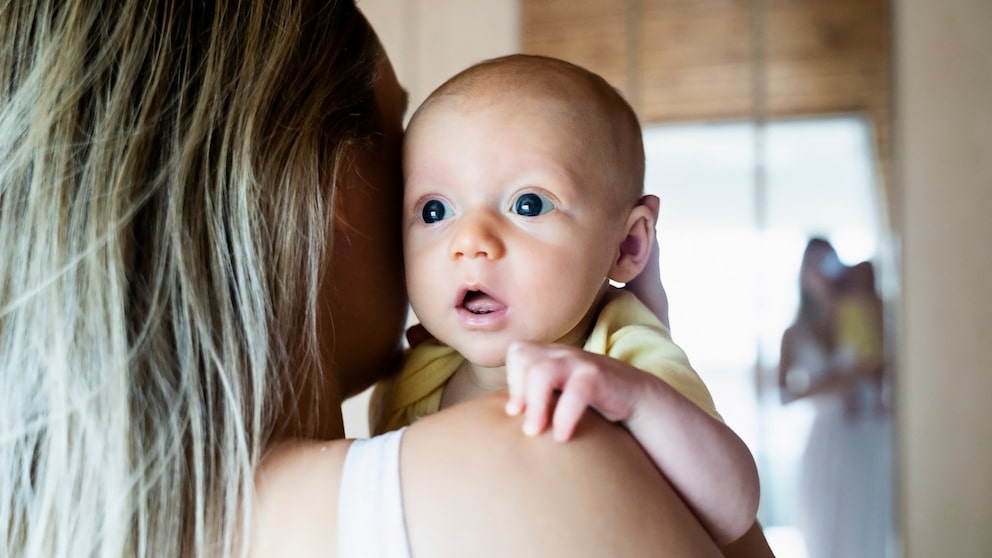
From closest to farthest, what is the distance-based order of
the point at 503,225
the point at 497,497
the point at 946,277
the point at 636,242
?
1. the point at 497,497
2. the point at 503,225
3. the point at 636,242
4. the point at 946,277

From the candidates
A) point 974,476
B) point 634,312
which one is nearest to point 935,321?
point 974,476

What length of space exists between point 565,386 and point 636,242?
0.38 m

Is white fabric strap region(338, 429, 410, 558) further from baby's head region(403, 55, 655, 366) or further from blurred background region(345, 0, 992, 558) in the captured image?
blurred background region(345, 0, 992, 558)

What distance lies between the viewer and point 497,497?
58 centimetres

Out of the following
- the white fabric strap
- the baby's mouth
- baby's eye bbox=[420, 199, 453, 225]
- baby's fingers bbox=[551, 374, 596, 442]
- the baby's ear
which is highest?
baby's eye bbox=[420, 199, 453, 225]

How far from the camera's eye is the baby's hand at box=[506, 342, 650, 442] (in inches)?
23.9

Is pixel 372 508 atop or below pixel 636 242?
below

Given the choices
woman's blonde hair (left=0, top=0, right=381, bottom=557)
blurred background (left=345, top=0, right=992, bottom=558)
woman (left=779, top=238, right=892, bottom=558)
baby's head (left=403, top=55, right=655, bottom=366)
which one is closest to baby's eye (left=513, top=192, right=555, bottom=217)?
baby's head (left=403, top=55, right=655, bottom=366)

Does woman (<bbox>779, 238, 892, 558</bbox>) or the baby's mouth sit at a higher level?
the baby's mouth

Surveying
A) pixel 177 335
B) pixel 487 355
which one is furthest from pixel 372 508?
pixel 487 355

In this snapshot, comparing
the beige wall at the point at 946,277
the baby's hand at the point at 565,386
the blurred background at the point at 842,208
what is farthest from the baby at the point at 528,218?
the beige wall at the point at 946,277

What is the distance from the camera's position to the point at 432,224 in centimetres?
89

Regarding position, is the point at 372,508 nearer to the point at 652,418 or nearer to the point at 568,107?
the point at 652,418

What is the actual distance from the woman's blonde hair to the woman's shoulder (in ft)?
0.16
